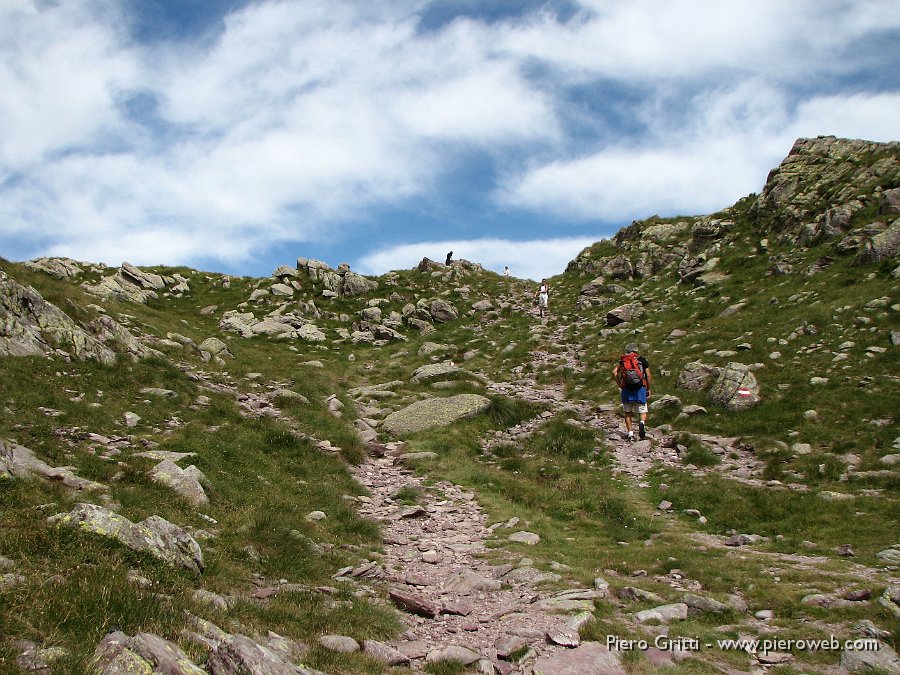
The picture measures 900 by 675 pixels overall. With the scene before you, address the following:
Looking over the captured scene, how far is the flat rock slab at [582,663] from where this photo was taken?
6.88 meters

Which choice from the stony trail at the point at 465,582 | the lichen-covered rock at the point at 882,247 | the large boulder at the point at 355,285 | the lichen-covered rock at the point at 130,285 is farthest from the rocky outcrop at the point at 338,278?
the lichen-covered rock at the point at 882,247

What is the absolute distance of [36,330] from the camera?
58.3 feet

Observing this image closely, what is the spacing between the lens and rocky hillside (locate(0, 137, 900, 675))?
699cm

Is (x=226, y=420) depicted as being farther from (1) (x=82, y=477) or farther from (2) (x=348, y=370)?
(2) (x=348, y=370)

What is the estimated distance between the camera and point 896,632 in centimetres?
709

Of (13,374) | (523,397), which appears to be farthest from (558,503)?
(13,374)

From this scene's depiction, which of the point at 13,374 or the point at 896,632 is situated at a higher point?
the point at 13,374

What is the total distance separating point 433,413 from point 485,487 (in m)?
6.45

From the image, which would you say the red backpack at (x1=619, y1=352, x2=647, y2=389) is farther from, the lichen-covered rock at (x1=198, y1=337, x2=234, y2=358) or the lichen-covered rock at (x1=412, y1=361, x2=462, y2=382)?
the lichen-covered rock at (x1=198, y1=337, x2=234, y2=358)

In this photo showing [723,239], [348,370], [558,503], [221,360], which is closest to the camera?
[558,503]

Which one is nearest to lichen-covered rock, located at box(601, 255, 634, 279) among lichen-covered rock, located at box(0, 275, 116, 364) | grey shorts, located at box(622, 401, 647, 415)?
grey shorts, located at box(622, 401, 647, 415)

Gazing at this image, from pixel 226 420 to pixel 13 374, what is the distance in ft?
19.8

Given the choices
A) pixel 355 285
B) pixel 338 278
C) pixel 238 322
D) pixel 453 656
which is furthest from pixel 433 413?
pixel 338 278

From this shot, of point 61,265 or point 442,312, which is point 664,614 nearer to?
point 442,312
